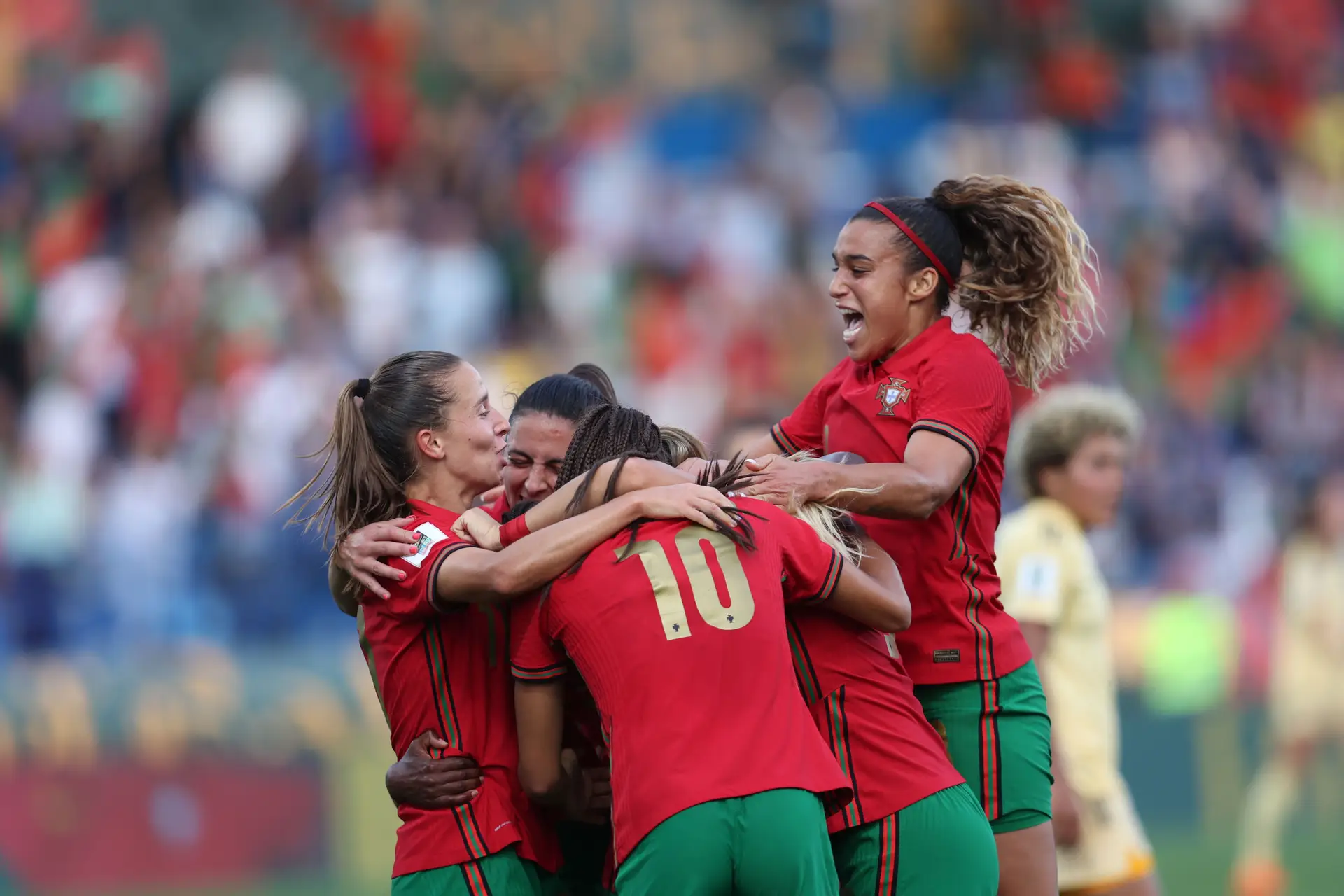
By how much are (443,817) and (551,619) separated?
0.66 meters

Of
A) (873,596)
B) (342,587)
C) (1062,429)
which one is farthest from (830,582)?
(1062,429)

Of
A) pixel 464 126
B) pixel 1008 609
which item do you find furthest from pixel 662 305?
pixel 1008 609

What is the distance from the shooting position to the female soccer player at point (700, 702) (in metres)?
3.41

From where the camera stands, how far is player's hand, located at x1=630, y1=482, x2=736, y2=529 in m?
3.61

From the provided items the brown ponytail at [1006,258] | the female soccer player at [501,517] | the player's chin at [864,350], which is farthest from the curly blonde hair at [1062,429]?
the female soccer player at [501,517]

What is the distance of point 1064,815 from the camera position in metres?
5.02

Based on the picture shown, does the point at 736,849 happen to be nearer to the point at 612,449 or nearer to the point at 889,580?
the point at 889,580

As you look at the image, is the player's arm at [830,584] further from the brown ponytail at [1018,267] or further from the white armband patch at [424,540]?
the brown ponytail at [1018,267]

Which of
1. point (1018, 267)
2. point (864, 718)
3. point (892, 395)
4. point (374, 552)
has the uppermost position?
point (1018, 267)

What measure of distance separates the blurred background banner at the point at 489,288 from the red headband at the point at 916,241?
2538 millimetres

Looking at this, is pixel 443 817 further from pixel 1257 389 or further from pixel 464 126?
pixel 1257 389

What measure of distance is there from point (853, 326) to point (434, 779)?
1590mm

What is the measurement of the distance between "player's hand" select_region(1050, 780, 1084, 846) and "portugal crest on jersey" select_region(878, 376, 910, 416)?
151 centimetres

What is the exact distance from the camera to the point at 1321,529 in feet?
35.1
